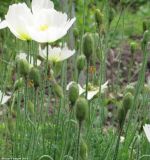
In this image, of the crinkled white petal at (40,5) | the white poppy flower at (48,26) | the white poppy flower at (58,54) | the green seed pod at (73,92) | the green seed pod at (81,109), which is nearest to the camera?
the green seed pod at (81,109)

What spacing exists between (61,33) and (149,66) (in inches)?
142

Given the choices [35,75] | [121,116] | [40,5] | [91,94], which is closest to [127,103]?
[121,116]

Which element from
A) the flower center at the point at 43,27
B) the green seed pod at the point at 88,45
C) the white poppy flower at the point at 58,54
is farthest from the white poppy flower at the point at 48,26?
the white poppy flower at the point at 58,54

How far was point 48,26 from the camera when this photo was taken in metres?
1.83

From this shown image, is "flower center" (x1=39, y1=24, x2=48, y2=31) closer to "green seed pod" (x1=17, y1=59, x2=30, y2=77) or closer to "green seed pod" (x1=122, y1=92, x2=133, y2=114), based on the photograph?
"green seed pod" (x1=17, y1=59, x2=30, y2=77)

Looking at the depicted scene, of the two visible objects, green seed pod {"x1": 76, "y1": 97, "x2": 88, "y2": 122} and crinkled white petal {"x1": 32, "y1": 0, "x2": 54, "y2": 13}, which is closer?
green seed pod {"x1": 76, "y1": 97, "x2": 88, "y2": 122}

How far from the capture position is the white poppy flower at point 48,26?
1.72 metres

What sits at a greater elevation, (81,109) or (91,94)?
(81,109)

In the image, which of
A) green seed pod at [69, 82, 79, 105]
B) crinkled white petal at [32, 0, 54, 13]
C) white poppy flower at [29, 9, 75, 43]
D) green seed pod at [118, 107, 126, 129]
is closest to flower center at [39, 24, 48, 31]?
white poppy flower at [29, 9, 75, 43]

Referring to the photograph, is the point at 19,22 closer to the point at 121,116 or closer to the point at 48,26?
the point at 48,26

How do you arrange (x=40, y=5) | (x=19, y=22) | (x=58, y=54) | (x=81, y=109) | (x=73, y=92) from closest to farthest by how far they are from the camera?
1. (x=81, y=109)
2. (x=73, y=92)
3. (x=19, y=22)
4. (x=40, y=5)
5. (x=58, y=54)

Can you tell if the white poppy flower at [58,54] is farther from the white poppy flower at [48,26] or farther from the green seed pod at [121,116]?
the green seed pod at [121,116]

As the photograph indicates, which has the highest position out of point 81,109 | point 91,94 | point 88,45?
point 88,45

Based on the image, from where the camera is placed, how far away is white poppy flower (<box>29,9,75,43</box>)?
5.64ft
